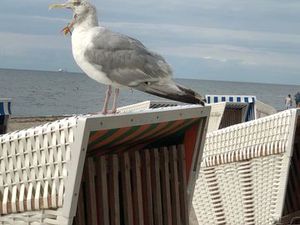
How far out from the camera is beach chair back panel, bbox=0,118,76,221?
8.45ft

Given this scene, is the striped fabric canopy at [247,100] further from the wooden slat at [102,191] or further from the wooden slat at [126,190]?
the wooden slat at [102,191]

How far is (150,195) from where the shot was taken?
332 cm

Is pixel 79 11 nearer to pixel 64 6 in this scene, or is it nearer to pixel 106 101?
pixel 64 6

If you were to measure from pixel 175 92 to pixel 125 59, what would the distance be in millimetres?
328

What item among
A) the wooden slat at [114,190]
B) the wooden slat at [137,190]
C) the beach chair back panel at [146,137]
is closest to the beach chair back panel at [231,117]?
the beach chair back panel at [146,137]

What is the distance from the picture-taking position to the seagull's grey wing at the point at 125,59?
325 centimetres

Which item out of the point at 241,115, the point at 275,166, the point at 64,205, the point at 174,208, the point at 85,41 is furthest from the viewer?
the point at 241,115

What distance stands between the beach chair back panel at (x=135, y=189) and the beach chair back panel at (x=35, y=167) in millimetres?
284

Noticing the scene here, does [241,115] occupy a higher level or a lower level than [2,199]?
higher

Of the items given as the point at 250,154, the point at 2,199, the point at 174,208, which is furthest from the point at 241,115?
the point at 2,199

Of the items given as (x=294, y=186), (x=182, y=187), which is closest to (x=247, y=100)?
(x=294, y=186)

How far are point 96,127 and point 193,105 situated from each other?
1.00 meters

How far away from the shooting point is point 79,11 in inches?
132

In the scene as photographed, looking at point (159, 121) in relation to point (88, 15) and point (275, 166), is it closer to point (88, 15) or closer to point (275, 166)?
point (88, 15)
